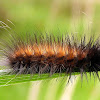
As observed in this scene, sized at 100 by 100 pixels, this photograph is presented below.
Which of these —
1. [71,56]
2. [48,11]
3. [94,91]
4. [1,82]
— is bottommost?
[94,91]

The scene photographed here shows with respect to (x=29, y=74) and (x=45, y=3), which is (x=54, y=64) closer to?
(x=29, y=74)

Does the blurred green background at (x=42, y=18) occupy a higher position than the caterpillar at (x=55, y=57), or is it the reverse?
the blurred green background at (x=42, y=18)

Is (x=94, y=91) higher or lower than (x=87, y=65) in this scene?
lower

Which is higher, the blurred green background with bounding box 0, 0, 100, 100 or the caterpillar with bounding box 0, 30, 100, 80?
the blurred green background with bounding box 0, 0, 100, 100

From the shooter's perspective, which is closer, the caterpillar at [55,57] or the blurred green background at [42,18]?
the caterpillar at [55,57]

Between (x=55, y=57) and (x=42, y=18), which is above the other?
(x=42, y=18)

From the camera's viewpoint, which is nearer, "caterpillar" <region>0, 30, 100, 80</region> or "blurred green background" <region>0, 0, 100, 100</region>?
"caterpillar" <region>0, 30, 100, 80</region>

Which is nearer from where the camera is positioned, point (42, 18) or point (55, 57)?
point (55, 57)

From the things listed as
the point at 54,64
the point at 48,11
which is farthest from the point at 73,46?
the point at 48,11
